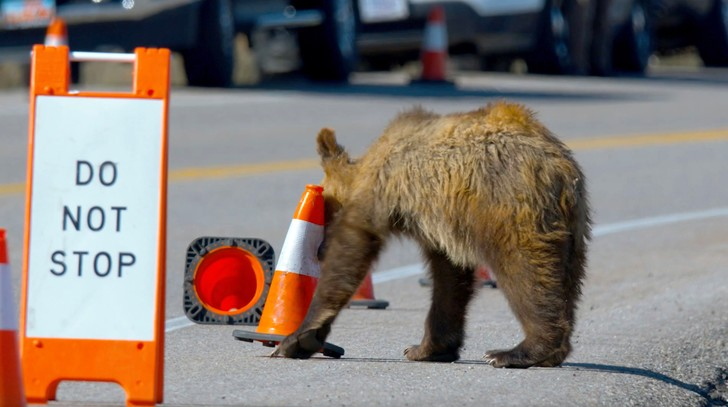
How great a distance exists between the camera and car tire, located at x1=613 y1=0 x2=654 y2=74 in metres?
22.3

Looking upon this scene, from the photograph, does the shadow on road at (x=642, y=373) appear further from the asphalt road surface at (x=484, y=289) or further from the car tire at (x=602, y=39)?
the car tire at (x=602, y=39)

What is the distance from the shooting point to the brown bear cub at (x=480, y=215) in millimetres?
5336

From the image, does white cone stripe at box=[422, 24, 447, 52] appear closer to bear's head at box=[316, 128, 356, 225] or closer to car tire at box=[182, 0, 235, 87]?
car tire at box=[182, 0, 235, 87]

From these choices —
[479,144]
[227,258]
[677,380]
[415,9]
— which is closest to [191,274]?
[227,258]

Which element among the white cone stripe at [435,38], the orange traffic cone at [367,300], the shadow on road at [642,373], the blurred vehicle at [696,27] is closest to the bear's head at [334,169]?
the shadow on road at [642,373]

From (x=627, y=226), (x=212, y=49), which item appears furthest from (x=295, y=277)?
(x=212, y=49)

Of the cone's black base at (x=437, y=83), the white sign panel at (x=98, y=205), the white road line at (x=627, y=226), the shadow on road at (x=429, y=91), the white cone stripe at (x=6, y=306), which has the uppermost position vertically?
the white sign panel at (x=98, y=205)

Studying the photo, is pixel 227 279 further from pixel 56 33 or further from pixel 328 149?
pixel 56 33

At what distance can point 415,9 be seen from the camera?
734 inches

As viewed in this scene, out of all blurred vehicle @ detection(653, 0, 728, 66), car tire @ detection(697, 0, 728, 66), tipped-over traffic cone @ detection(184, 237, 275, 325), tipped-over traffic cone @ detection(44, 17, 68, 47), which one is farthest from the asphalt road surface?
car tire @ detection(697, 0, 728, 66)

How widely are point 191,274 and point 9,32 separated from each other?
360 inches

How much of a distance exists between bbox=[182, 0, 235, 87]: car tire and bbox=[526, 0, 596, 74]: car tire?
5.35 metres

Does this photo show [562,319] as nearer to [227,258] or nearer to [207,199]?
[227,258]

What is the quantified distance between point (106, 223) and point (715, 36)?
21406 mm
